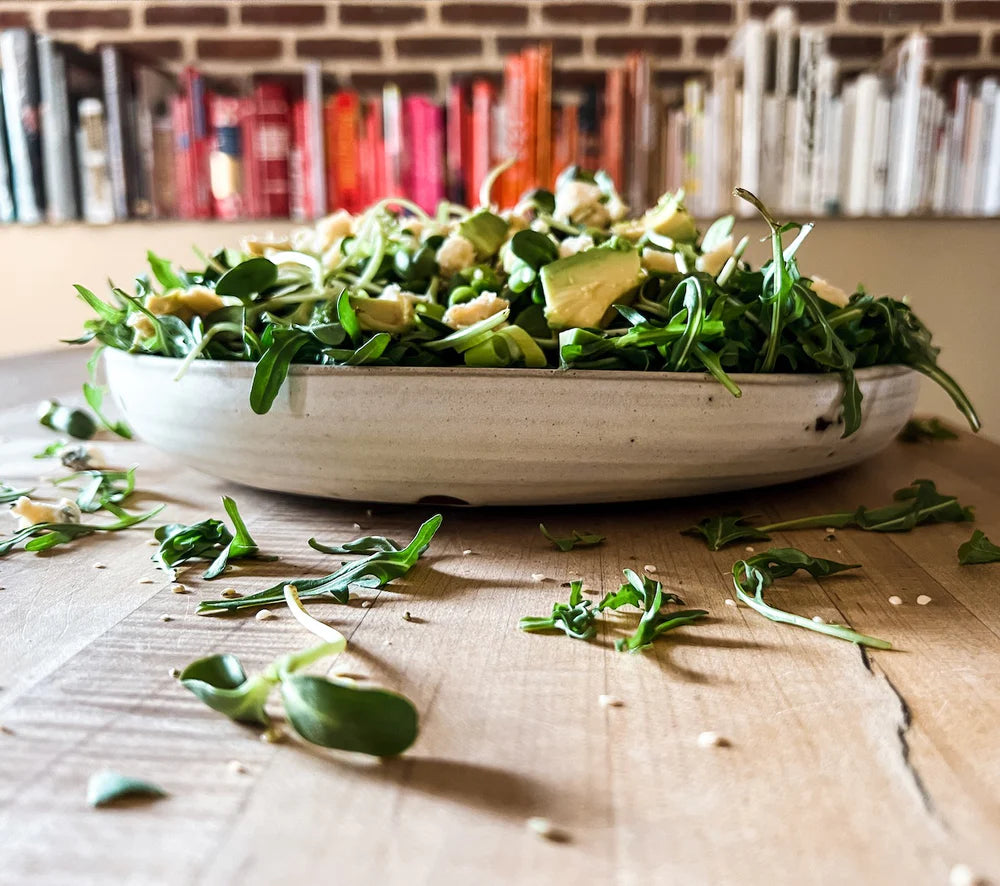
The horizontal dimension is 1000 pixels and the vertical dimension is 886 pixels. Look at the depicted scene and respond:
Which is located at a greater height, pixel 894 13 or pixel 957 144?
pixel 894 13

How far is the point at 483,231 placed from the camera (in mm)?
631

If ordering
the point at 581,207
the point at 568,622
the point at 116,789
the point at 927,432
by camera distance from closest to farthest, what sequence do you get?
1. the point at 116,789
2. the point at 568,622
3. the point at 581,207
4. the point at 927,432

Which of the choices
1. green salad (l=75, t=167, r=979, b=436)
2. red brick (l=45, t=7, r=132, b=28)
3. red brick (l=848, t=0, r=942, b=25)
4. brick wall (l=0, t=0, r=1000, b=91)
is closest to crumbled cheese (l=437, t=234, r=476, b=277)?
green salad (l=75, t=167, r=979, b=436)

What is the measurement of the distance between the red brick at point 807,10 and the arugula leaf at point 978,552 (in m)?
1.83

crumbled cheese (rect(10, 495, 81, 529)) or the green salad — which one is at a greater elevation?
the green salad

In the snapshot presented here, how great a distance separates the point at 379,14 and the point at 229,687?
6.59ft

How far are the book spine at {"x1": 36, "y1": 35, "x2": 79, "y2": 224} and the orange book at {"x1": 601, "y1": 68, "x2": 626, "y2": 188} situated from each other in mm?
1179

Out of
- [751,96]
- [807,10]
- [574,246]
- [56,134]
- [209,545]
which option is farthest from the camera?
[807,10]

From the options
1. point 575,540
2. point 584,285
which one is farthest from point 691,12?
point 575,540

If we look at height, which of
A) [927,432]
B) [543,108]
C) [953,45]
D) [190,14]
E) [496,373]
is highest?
[190,14]

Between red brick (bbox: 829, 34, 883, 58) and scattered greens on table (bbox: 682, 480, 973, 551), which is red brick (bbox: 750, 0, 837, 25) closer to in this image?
red brick (bbox: 829, 34, 883, 58)

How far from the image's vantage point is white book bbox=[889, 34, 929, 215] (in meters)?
1.71

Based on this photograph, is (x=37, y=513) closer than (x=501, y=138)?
Yes

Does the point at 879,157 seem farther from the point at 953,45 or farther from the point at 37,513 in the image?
the point at 37,513
